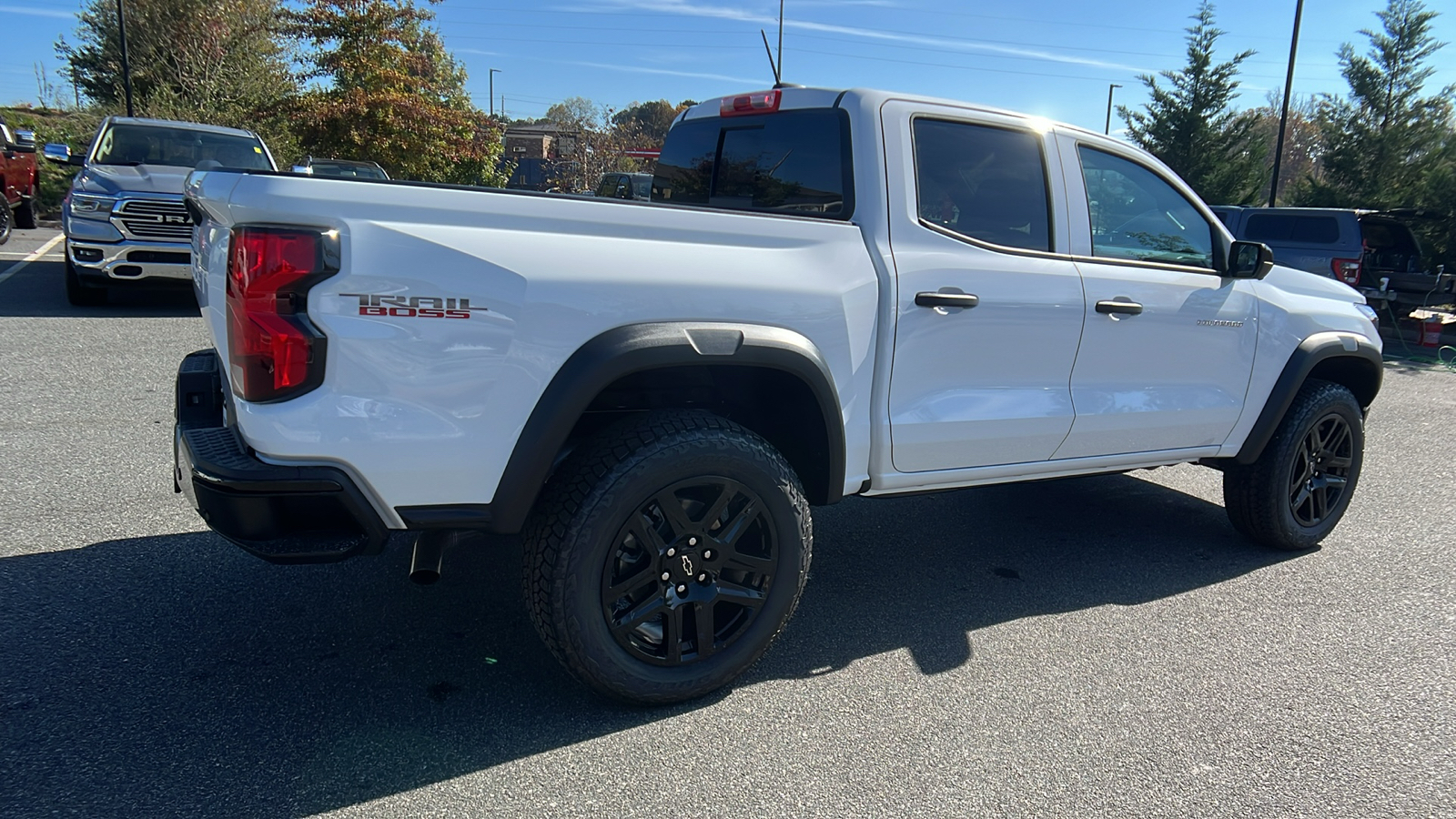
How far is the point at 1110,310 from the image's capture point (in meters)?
3.88

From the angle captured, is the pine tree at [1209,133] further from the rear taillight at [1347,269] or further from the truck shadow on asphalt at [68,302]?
the truck shadow on asphalt at [68,302]

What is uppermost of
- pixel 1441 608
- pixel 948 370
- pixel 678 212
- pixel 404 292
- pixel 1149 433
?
pixel 678 212

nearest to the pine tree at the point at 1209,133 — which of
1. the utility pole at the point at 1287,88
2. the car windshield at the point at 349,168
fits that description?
the utility pole at the point at 1287,88

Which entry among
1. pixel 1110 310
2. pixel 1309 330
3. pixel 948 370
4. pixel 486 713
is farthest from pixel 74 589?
pixel 1309 330

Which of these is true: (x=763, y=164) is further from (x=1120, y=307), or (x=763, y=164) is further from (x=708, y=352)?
(x=1120, y=307)

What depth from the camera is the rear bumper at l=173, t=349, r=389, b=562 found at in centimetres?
248

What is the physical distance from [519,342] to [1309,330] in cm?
388

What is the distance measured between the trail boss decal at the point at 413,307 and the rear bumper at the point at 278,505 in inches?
16.8

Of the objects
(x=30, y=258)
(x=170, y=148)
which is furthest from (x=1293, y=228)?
(x=30, y=258)

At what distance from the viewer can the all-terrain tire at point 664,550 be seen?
2.81m

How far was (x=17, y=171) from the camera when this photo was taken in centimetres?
1664

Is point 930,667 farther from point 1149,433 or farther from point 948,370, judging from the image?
point 1149,433

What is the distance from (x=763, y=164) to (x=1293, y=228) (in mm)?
12608

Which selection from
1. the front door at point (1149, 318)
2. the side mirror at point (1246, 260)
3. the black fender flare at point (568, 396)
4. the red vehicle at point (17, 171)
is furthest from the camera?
the red vehicle at point (17, 171)
